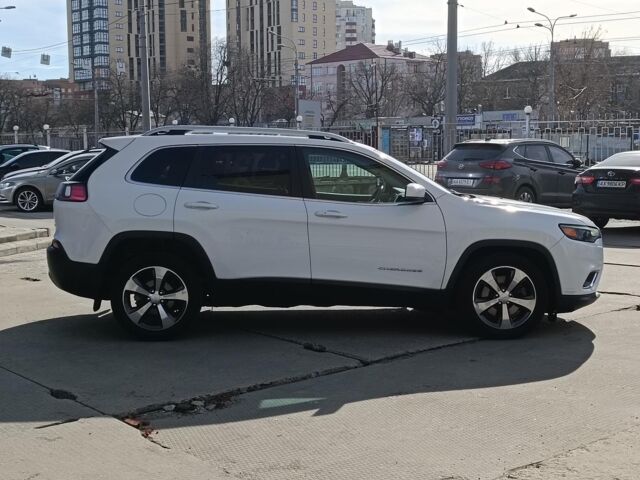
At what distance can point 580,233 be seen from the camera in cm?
673

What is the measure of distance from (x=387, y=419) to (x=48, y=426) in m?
2.01

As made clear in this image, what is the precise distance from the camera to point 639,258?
1126 cm

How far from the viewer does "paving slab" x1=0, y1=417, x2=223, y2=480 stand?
12.8ft

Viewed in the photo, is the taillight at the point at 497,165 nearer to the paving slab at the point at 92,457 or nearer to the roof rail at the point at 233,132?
the roof rail at the point at 233,132

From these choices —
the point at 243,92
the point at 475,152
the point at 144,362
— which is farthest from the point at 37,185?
the point at 243,92

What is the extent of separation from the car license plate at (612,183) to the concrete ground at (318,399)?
22.2 feet

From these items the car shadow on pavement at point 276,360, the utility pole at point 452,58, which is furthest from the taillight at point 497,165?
the car shadow on pavement at point 276,360

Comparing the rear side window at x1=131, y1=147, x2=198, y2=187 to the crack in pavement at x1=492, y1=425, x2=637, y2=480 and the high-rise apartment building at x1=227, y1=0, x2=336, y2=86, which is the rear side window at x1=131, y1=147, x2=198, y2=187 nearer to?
the crack in pavement at x1=492, y1=425, x2=637, y2=480

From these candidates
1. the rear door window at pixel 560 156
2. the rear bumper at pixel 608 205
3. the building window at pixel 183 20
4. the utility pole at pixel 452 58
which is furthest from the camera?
the building window at pixel 183 20

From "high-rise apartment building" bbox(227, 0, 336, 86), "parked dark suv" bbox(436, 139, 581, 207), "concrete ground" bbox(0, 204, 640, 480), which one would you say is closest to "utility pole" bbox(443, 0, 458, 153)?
"parked dark suv" bbox(436, 139, 581, 207)

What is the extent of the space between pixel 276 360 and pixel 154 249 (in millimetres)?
1428

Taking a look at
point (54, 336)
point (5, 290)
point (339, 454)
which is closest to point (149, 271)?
point (54, 336)

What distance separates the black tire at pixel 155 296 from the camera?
6.39 metres

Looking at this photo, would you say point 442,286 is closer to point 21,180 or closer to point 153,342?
point 153,342
